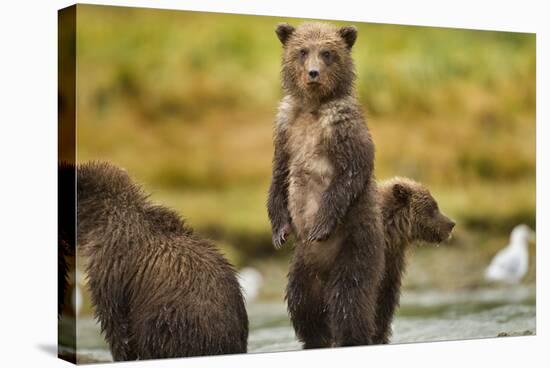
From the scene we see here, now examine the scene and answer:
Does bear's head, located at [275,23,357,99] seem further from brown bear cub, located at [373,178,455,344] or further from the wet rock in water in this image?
the wet rock in water

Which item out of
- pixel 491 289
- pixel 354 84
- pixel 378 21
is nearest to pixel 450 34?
pixel 378 21

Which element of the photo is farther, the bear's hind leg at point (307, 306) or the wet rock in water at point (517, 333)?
the wet rock in water at point (517, 333)

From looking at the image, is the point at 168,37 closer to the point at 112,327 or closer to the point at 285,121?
the point at 285,121

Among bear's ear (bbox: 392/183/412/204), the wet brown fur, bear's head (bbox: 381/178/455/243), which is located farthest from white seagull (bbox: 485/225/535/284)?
the wet brown fur

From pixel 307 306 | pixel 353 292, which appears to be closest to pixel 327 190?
pixel 353 292

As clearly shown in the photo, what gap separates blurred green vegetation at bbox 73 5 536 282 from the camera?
8.69 metres

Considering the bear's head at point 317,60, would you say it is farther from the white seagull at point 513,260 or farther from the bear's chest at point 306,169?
the white seagull at point 513,260

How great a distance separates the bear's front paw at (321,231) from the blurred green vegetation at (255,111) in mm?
1017

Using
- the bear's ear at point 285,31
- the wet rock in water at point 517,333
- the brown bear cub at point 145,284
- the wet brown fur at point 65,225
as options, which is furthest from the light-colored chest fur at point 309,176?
the wet rock in water at point 517,333

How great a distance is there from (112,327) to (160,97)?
201cm

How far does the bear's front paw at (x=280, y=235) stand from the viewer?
8766 millimetres

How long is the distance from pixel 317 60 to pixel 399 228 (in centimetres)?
172

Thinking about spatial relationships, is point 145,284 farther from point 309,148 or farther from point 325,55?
point 325,55

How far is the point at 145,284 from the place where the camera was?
27.0 ft
